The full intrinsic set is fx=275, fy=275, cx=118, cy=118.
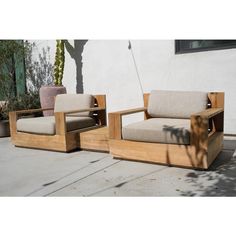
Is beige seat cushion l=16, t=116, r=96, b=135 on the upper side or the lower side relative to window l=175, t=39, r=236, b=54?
lower

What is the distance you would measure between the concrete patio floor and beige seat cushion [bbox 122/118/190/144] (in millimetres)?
313

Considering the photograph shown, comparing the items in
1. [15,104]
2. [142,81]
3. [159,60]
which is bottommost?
[15,104]

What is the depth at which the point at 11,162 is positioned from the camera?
3473 millimetres

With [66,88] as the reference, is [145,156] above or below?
below

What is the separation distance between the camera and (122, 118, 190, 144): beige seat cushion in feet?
9.44

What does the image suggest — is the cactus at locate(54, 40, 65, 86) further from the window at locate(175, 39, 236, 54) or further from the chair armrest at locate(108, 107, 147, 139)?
the chair armrest at locate(108, 107, 147, 139)

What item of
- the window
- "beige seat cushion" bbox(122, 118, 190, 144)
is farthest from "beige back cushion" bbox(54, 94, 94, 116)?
the window

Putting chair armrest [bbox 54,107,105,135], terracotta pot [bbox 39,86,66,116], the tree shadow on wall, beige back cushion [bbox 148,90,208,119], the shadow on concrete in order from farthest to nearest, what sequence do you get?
the tree shadow on wall < terracotta pot [bbox 39,86,66,116] < chair armrest [bbox 54,107,105,135] < beige back cushion [bbox 148,90,208,119] < the shadow on concrete

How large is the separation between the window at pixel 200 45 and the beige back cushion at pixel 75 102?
5.86 feet

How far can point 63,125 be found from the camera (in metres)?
3.72

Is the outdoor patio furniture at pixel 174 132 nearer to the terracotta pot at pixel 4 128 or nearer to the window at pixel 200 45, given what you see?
the window at pixel 200 45
